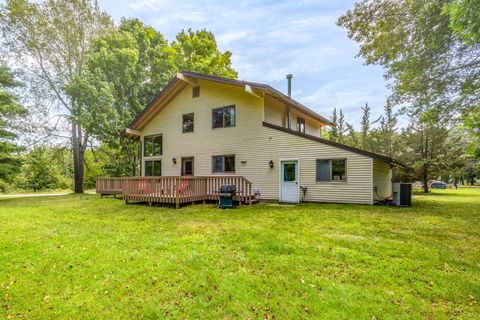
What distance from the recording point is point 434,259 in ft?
13.1

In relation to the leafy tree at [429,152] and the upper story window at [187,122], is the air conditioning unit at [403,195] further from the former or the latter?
the leafy tree at [429,152]

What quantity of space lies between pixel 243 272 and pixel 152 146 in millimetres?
14085

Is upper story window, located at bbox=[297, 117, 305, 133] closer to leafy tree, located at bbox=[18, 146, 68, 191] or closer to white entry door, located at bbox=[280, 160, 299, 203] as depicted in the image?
white entry door, located at bbox=[280, 160, 299, 203]

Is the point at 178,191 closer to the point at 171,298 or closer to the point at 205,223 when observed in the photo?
the point at 205,223

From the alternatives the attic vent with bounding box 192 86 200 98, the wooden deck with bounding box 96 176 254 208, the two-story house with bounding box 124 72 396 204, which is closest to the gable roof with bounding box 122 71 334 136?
the two-story house with bounding box 124 72 396 204

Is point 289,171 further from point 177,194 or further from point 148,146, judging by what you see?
point 148,146

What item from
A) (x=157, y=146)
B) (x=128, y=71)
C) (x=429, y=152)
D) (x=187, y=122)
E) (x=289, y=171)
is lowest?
(x=289, y=171)

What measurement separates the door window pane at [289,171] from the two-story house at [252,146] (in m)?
0.05

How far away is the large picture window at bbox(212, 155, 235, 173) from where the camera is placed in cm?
1290

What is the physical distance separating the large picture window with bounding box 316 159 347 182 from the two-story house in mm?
41

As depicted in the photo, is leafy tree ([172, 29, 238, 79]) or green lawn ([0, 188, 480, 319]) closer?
green lawn ([0, 188, 480, 319])

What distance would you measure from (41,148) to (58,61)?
7.06 metres

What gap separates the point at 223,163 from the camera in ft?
43.1

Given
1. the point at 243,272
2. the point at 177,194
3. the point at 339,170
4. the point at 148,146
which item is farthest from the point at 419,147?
the point at 243,272
